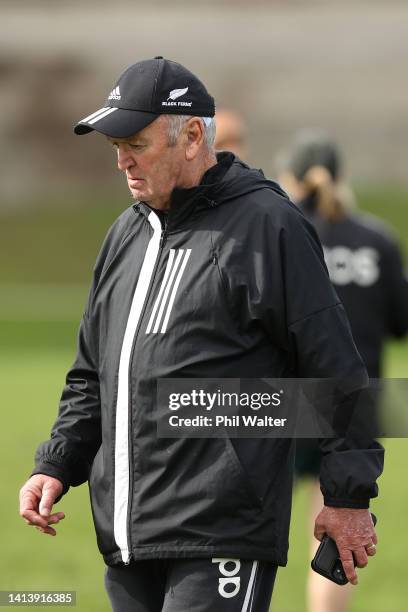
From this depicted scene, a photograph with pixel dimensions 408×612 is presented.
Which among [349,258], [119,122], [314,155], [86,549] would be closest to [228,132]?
[314,155]

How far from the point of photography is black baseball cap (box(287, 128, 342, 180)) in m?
6.78

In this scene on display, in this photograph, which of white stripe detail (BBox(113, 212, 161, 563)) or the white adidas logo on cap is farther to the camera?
the white adidas logo on cap

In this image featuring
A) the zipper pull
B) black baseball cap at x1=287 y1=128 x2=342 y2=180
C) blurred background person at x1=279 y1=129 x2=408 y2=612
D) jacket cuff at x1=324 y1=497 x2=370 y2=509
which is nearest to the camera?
jacket cuff at x1=324 y1=497 x2=370 y2=509

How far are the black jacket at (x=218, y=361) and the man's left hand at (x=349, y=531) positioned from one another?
0.04 metres

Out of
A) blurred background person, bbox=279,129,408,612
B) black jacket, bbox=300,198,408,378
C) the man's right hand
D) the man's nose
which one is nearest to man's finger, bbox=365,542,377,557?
the man's right hand

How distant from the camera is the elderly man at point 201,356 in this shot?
12.4 ft

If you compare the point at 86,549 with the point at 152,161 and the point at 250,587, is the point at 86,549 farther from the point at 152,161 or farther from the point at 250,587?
the point at 152,161

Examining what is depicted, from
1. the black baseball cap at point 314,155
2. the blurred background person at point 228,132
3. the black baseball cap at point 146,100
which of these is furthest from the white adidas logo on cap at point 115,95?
the blurred background person at point 228,132

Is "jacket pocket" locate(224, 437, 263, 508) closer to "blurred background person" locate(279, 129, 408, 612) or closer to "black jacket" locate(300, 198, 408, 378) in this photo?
"blurred background person" locate(279, 129, 408, 612)

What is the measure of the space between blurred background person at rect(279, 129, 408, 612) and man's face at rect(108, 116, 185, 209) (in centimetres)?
265

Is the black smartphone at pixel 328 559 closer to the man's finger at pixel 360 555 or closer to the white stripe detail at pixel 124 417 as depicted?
the man's finger at pixel 360 555

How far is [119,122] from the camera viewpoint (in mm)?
3895

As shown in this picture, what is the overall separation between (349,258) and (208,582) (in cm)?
306

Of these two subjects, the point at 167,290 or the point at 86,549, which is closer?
the point at 167,290
